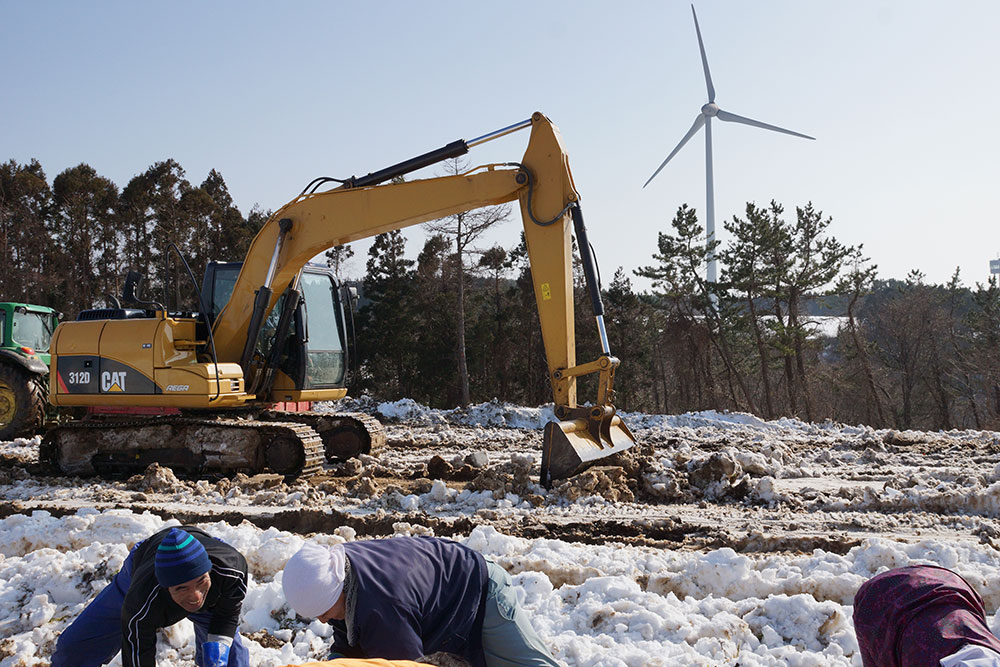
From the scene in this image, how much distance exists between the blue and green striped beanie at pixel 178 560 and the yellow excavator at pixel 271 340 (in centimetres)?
509

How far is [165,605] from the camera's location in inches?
127

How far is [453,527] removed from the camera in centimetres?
650

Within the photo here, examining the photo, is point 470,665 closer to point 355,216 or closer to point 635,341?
point 355,216

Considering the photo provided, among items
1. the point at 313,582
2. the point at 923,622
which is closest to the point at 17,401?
the point at 313,582

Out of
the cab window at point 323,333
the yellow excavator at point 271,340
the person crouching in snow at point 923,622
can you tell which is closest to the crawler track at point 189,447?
the yellow excavator at point 271,340

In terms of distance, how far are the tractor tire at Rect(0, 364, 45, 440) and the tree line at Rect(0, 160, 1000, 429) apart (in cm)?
1749

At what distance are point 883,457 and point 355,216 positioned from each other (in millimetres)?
7980

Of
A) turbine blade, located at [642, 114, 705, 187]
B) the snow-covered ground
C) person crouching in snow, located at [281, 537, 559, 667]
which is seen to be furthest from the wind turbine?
person crouching in snow, located at [281, 537, 559, 667]

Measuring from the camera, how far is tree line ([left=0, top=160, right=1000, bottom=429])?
93.0 ft

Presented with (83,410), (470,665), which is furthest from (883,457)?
(83,410)

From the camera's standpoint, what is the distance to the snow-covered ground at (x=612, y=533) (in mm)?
4094

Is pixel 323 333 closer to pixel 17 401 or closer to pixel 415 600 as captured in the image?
pixel 17 401

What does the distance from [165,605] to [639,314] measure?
2920 centimetres

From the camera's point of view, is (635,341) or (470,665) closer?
(470,665)
